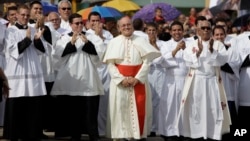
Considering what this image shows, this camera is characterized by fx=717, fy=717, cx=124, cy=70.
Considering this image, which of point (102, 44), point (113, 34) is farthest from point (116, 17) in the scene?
point (102, 44)

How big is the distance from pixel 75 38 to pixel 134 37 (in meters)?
0.93

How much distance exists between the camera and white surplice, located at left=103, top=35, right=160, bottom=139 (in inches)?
434

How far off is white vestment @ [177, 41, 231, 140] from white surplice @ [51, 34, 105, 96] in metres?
1.43

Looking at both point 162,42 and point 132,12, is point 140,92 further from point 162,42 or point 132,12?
point 132,12

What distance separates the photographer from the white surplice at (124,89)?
1102 cm

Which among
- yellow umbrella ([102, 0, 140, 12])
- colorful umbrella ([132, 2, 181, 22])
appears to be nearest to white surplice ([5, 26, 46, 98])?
colorful umbrella ([132, 2, 181, 22])

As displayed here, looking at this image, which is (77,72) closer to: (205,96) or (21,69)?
(21,69)

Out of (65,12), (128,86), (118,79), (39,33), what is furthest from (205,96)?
(65,12)

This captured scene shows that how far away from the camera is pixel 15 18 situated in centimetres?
1188

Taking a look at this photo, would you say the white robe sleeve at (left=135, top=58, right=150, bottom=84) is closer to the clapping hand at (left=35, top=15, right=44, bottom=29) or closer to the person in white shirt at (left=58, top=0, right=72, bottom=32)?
the clapping hand at (left=35, top=15, right=44, bottom=29)

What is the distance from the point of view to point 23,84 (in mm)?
10789

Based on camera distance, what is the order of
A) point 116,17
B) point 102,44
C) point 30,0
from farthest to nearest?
point 116,17
point 102,44
point 30,0

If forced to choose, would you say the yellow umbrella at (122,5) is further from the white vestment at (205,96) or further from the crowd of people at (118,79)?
the white vestment at (205,96)

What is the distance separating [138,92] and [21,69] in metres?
1.83
